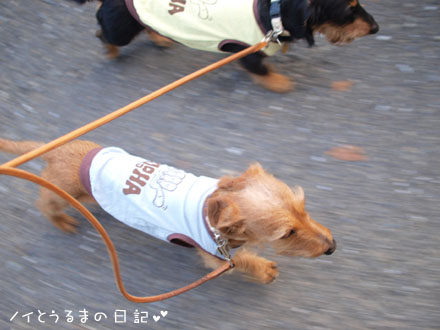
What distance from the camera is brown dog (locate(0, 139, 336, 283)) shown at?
207 centimetres

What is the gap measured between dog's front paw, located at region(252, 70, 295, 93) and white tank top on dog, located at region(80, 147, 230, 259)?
1.49 meters

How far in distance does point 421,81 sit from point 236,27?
1671 mm

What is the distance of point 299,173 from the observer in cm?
304

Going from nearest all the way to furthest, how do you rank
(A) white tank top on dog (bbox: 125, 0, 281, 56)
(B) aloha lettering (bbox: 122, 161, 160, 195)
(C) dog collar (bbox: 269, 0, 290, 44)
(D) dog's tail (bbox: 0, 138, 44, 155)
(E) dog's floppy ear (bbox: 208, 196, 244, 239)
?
1. (E) dog's floppy ear (bbox: 208, 196, 244, 239)
2. (B) aloha lettering (bbox: 122, 161, 160, 195)
3. (D) dog's tail (bbox: 0, 138, 44, 155)
4. (C) dog collar (bbox: 269, 0, 290, 44)
5. (A) white tank top on dog (bbox: 125, 0, 281, 56)

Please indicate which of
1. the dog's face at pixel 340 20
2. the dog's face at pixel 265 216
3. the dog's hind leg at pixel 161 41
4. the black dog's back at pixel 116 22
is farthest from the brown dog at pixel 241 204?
the dog's hind leg at pixel 161 41

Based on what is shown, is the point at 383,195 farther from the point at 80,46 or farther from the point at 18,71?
the point at 18,71

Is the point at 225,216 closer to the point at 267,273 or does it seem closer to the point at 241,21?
the point at 267,273

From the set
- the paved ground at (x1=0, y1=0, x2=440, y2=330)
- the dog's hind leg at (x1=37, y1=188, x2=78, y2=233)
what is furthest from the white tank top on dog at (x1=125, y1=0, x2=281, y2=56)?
the dog's hind leg at (x1=37, y1=188, x2=78, y2=233)

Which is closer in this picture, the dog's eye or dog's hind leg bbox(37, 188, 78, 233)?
the dog's eye

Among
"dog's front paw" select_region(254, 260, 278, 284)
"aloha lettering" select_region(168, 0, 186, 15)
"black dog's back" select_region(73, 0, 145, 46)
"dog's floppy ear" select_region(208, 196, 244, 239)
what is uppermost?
"aloha lettering" select_region(168, 0, 186, 15)

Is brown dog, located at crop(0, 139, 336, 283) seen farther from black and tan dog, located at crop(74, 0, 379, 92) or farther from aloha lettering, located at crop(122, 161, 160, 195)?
black and tan dog, located at crop(74, 0, 379, 92)

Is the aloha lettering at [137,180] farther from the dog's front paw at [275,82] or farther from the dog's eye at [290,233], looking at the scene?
the dog's front paw at [275,82]

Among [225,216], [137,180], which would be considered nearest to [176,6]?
[137,180]

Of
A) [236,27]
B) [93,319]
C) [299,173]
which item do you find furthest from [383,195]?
[93,319]
